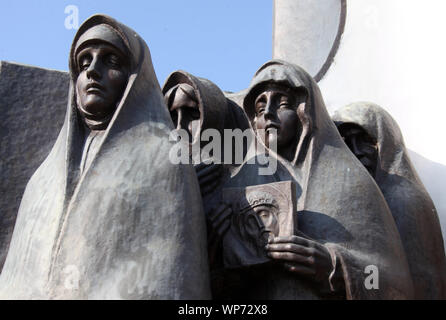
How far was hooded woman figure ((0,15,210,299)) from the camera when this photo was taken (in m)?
4.25

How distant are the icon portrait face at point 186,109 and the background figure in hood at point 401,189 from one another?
105 cm

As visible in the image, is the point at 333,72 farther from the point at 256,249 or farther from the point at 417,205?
the point at 256,249

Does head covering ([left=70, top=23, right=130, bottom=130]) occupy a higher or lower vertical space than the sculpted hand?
higher

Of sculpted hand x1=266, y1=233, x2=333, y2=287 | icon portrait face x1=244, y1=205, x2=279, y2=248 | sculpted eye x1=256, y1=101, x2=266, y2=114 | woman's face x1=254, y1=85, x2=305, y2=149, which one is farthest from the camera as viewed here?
sculpted eye x1=256, y1=101, x2=266, y2=114

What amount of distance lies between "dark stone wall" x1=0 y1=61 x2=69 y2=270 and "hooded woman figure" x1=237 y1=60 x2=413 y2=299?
4.18 feet

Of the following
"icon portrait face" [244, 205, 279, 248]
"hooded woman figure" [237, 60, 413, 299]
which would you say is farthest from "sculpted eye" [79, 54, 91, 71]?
"icon portrait face" [244, 205, 279, 248]

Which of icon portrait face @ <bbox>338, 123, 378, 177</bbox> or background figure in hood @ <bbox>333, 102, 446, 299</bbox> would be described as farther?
icon portrait face @ <bbox>338, 123, 378, 177</bbox>

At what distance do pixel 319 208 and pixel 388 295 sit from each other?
1.97ft

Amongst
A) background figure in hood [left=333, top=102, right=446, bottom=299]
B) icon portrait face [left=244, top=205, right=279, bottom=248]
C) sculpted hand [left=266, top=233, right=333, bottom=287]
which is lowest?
sculpted hand [left=266, top=233, right=333, bottom=287]

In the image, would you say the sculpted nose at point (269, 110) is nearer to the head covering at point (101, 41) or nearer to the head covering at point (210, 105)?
the head covering at point (210, 105)

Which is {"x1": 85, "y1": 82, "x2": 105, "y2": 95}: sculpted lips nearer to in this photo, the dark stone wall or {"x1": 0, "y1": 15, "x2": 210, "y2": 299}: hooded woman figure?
{"x1": 0, "y1": 15, "x2": 210, "y2": 299}: hooded woman figure

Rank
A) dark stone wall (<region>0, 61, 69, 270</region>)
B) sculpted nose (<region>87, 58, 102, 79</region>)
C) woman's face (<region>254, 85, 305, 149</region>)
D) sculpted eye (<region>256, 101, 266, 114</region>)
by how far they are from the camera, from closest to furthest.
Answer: sculpted nose (<region>87, 58, 102, 79</region>)
woman's face (<region>254, 85, 305, 149</region>)
sculpted eye (<region>256, 101, 266, 114</region>)
dark stone wall (<region>0, 61, 69, 270</region>)

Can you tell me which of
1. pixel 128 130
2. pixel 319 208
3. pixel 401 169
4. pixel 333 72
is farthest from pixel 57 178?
pixel 333 72
